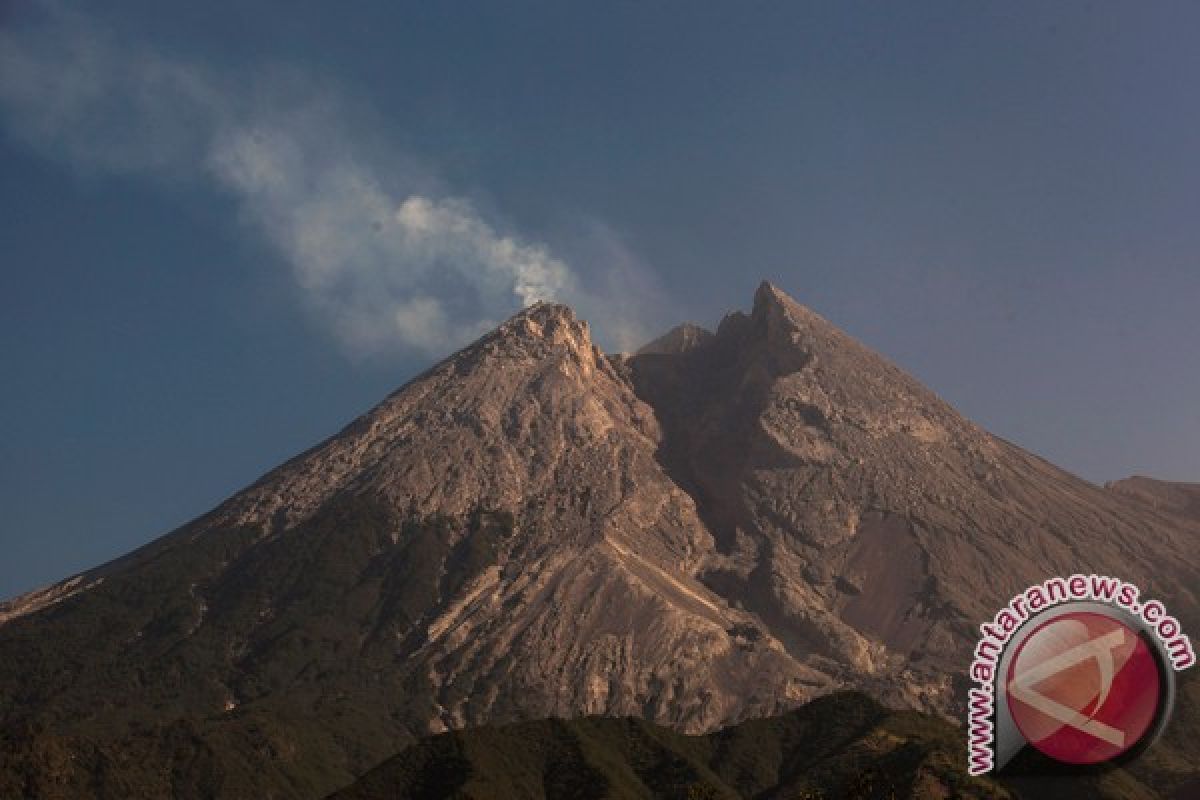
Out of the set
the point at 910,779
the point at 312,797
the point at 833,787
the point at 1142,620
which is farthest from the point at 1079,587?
the point at 312,797

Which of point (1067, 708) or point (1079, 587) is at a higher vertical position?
point (1079, 587)

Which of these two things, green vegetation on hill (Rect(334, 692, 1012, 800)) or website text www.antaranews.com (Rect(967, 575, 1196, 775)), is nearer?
website text www.antaranews.com (Rect(967, 575, 1196, 775))

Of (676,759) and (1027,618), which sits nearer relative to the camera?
(1027,618)

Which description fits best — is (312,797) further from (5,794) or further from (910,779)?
(910,779)

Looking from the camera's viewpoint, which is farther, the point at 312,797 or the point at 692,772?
the point at 312,797

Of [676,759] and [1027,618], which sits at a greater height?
[1027,618]

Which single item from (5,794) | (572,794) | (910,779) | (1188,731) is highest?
(5,794)

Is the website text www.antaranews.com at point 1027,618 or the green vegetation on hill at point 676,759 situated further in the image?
the green vegetation on hill at point 676,759

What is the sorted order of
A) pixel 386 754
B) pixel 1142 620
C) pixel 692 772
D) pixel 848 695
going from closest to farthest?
pixel 1142 620 < pixel 692 772 < pixel 848 695 < pixel 386 754
